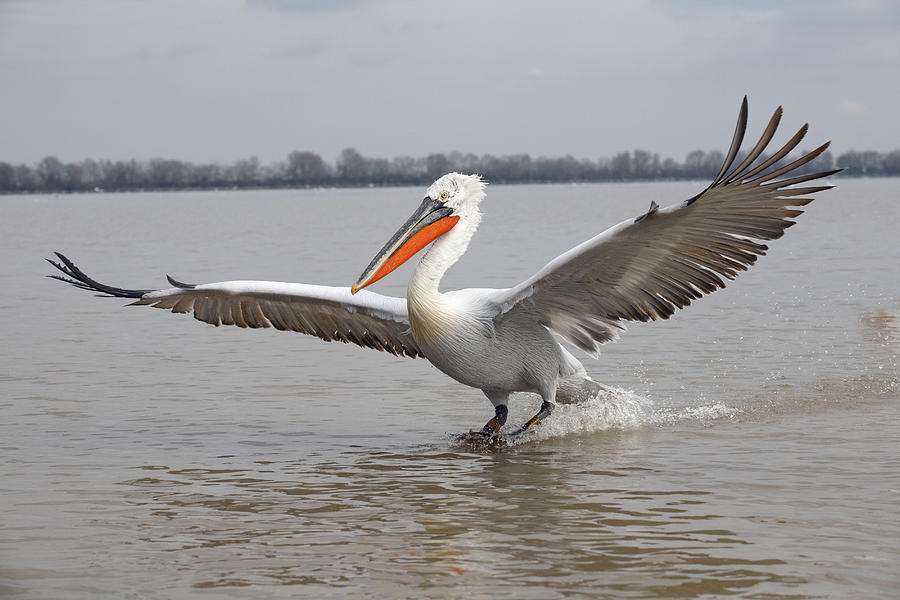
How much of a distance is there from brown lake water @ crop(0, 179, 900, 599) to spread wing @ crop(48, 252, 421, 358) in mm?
632

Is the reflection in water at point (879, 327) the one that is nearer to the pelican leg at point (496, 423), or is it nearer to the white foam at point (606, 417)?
the white foam at point (606, 417)

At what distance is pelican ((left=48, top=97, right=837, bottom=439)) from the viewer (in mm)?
6430

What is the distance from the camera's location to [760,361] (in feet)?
35.0

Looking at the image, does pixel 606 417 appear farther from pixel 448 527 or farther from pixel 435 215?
pixel 448 527

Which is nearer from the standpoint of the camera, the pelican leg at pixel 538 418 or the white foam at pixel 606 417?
the pelican leg at pixel 538 418

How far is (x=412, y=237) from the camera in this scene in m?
7.16

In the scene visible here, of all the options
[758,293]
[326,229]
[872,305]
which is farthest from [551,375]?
[326,229]

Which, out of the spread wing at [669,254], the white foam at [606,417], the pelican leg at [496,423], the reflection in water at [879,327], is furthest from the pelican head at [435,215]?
the reflection in water at [879,327]

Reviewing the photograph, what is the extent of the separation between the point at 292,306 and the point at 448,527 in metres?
2.84

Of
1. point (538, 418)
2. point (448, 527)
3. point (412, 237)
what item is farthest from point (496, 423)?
point (448, 527)

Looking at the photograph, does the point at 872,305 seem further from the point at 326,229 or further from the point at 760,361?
the point at 326,229

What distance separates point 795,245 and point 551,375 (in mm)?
20938

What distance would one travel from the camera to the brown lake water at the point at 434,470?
4.95m

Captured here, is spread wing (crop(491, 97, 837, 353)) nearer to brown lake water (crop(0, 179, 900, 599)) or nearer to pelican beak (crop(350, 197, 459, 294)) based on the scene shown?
pelican beak (crop(350, 197, 459, 294))
